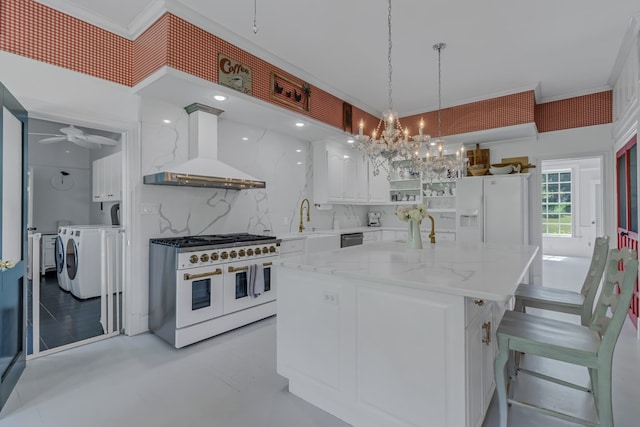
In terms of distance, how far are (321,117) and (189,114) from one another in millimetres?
1698

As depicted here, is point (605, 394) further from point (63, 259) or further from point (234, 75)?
point (63, 259)

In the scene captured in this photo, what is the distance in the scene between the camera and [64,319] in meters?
3.49

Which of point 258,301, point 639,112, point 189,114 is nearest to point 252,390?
point 258,301

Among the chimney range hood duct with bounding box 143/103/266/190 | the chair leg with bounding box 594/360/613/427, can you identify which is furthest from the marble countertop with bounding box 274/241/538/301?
the chimney range hood duct with bounding box 143/103/266/190

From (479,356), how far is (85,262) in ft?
15.4

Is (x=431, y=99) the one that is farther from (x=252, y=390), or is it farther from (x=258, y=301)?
(x=252, y=390)

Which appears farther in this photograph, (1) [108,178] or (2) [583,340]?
(1) [108,178]

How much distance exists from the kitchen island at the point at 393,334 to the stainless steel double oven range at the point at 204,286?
1.13m

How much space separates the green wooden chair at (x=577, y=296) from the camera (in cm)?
212

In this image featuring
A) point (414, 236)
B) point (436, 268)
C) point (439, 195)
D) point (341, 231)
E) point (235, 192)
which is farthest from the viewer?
point (439, 195)

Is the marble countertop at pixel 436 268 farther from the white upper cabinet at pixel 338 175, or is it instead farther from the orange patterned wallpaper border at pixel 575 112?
the orange patterned wallpaper border at pixel 575 112

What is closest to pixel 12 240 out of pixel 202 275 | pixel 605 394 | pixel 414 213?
pixel 202 275

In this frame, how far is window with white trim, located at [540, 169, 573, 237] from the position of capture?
28.5 feet

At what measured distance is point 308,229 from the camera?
5109mm
